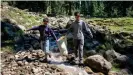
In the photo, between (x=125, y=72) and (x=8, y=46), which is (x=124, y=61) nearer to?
(x=125, y=72)

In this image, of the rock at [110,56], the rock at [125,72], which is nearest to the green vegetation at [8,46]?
the rock at [110,56]

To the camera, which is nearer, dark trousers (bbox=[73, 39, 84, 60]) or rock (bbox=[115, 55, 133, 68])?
dark trousers (bbox=[73, 39, 84, 60])

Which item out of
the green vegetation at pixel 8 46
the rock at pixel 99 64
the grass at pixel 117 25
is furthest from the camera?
the grass at pixel 117 25

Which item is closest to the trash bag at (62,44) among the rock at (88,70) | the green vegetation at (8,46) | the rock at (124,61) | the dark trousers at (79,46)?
the dark trousers at (79,46)

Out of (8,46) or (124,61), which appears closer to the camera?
(124,61)

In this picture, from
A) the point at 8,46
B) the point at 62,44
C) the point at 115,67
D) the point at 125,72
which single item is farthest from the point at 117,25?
the point at 62,44

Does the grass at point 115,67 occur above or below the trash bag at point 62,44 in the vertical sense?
below

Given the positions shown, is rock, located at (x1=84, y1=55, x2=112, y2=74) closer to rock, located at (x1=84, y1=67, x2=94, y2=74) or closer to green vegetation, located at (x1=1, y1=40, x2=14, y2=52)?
rock, located at (x1=84, y1=67, x2=94, y2=74)

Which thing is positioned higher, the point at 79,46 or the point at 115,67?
the point at 79,46

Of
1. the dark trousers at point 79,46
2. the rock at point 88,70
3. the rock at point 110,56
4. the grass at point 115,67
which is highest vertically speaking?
the dark trousers at point 79,46

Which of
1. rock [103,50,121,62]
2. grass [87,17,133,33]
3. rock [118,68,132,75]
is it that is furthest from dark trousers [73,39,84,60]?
A: grass [87,17,133,33]

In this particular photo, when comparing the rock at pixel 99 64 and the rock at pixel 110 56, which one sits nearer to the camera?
the rock at pixel 99 64

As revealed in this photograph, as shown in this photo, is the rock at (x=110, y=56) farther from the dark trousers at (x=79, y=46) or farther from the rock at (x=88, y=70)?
the dark trousers at (x=79, y=46)

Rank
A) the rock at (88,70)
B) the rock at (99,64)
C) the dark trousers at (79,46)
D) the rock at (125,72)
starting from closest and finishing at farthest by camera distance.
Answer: the dark trousers at (79,46) → the rock at (88,70) → the rock at (99,64) → the rock at (125,72)
